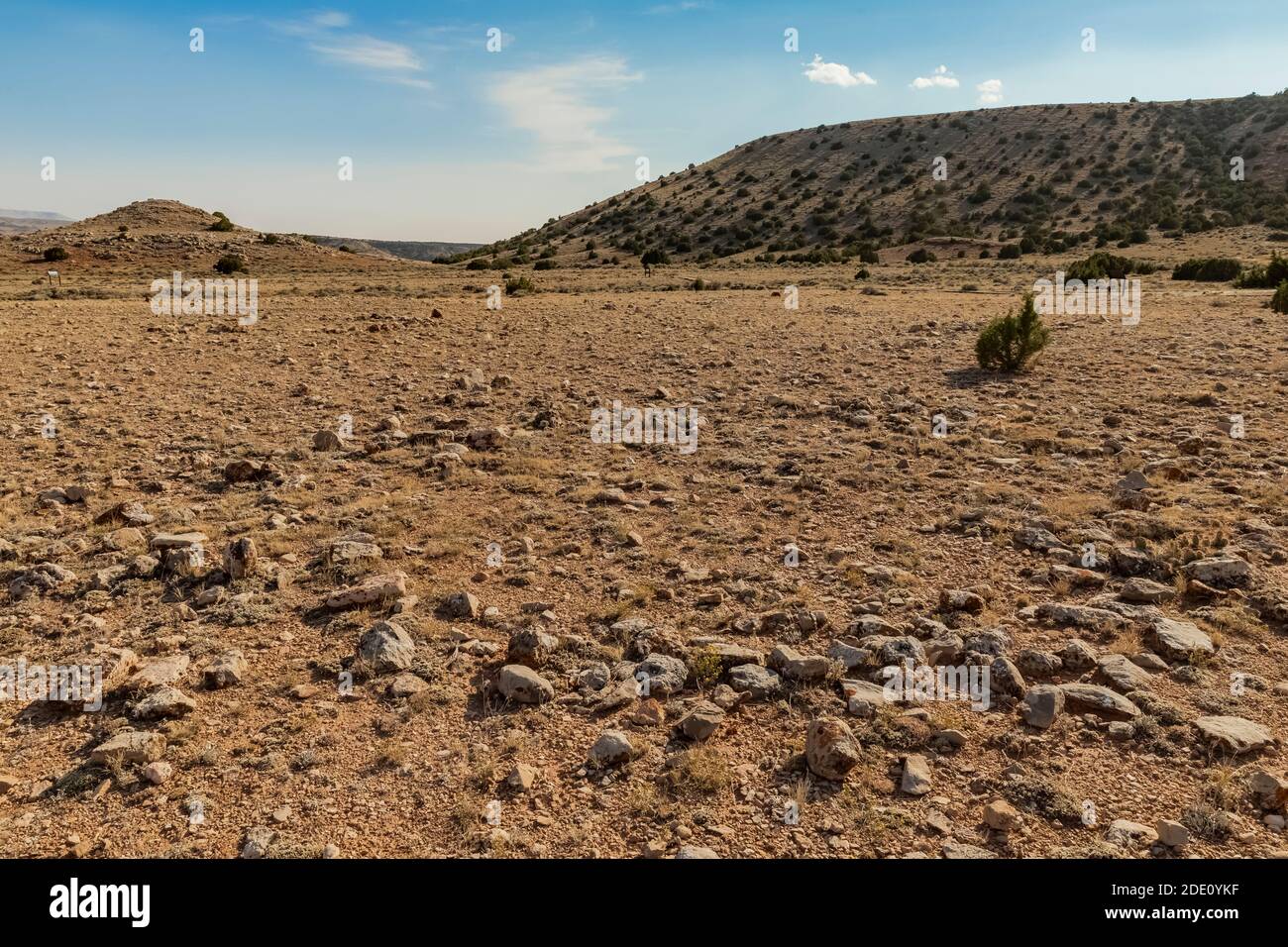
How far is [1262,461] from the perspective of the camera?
8.23 metres

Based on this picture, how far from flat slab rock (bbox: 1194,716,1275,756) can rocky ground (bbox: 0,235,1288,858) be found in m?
0.02

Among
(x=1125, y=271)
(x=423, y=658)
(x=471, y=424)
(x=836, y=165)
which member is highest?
(x=836, y=165)

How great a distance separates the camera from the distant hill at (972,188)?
49781 millimetres

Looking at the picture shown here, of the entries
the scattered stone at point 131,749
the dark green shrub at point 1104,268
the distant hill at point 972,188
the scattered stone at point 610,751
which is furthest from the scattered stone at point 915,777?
the distant hill at point 972,188

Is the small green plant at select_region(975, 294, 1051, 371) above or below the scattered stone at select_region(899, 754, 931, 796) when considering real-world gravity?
above

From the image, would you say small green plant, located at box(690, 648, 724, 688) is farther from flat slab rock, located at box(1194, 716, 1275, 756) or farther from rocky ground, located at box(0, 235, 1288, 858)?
flat slab rock, located at box(1194, 716, 1275, 756)

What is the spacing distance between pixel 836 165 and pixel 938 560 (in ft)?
239

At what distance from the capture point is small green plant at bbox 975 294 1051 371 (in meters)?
13.1

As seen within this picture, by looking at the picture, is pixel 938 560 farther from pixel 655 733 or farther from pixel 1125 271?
pixel 1125 271

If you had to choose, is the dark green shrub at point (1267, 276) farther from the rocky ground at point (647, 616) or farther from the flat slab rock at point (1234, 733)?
the flat slab rock at point (1234, 733)

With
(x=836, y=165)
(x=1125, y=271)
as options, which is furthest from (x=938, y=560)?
(x=836, y=165)

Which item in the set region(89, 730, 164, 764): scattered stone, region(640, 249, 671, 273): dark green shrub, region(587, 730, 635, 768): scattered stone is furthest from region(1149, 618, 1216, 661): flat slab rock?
region(640, 249, 671, 273): dark green shrub

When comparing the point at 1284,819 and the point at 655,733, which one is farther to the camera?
the point at 655,733
